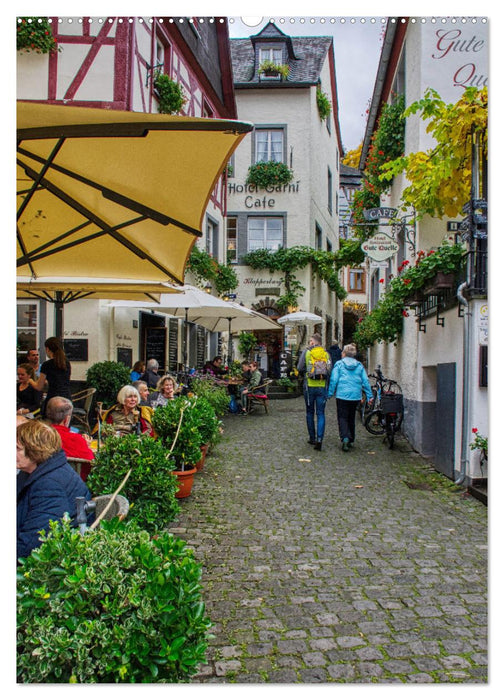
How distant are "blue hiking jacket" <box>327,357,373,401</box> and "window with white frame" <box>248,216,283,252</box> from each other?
13.1 meters

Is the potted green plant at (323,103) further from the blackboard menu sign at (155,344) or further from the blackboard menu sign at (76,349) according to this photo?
the blackboard menu sign at (76,349)

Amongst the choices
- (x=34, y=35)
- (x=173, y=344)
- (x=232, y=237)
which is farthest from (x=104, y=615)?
(x=232, y=237)

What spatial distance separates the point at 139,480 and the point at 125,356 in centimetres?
685

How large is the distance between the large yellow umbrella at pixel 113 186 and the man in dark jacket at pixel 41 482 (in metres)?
1.29

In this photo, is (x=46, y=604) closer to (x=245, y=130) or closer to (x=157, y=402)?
(x=245, y=130)

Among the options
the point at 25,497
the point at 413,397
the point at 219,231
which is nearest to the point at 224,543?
the point at 25,497

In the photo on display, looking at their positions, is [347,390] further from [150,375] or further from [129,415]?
[129,415]

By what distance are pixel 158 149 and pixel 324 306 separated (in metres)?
22.0

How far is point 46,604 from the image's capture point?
1.89m

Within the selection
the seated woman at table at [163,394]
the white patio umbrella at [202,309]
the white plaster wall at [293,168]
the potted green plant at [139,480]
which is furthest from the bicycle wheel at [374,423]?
the white plaster wall at [293,168]

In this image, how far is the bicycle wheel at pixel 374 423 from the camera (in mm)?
10461

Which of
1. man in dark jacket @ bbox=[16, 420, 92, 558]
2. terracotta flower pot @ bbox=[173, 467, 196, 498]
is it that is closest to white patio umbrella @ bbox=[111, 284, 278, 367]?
terracotta flower pot @ bbox=[173, 467, 196, 498]

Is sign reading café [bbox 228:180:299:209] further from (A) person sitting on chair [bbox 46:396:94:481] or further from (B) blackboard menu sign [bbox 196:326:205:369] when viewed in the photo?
(A) person sitting on chair [bbox 46:396:94:481]

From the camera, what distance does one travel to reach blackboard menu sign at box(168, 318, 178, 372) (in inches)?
544
